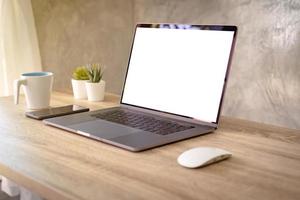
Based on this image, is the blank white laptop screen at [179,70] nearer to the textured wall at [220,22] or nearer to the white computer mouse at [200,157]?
the white computer mouse at [200,157]

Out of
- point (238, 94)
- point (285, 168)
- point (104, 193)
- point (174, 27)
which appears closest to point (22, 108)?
point (174, 27)

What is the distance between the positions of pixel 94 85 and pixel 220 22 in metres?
0.82

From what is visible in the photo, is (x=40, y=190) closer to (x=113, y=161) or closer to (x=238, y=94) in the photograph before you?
(x=113, y=161)

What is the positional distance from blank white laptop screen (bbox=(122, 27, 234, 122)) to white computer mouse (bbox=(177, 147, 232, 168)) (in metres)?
0.23

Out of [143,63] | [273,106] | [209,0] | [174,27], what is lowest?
[273,106]

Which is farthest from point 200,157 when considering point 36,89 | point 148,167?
point 36,89

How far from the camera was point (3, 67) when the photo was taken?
198 centimetres

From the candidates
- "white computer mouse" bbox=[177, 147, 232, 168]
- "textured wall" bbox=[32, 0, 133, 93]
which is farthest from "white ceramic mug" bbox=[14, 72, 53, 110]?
"textured wall" bbox=[32, 0, 133, 93]

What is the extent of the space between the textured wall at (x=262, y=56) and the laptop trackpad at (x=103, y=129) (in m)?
1.00

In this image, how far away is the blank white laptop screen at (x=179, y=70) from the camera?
1071mm

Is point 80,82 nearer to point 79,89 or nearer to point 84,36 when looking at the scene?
point 79,89

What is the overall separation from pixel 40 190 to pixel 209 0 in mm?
1455

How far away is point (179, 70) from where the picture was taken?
116 centimetres

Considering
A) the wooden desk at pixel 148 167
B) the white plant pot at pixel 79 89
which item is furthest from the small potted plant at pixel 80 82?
the wooden desk at pixel 148 167
